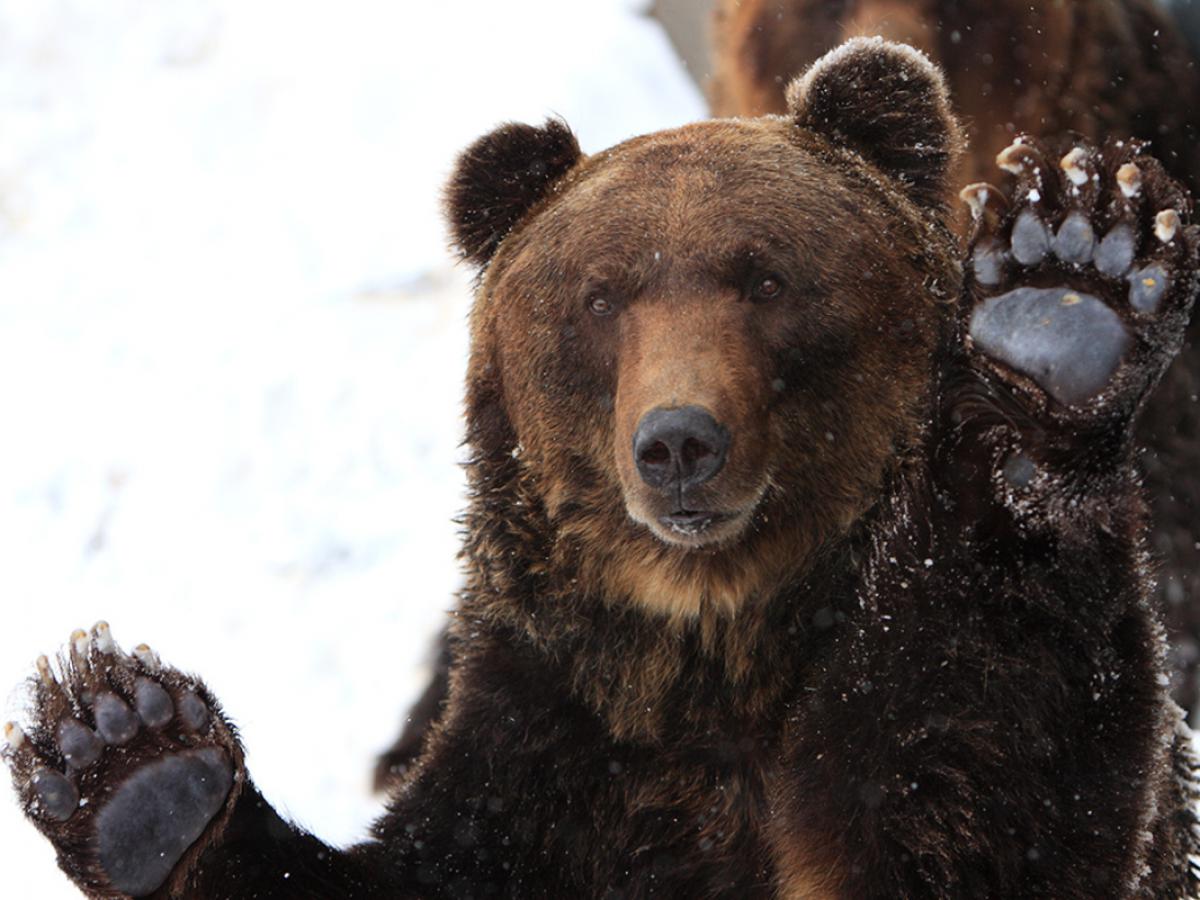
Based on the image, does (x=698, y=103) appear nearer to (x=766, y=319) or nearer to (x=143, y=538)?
(x=143, y=538)

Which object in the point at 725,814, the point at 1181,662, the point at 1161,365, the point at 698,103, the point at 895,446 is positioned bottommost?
the point at 1181,662

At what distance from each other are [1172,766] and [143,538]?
194 inches

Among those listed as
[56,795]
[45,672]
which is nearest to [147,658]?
[45,672]

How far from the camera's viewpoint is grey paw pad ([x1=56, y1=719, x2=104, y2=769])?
313 centimetres

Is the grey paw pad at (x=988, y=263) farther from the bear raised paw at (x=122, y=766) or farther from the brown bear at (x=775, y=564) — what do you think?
A: the bear raised paw at (x=122, y=766)

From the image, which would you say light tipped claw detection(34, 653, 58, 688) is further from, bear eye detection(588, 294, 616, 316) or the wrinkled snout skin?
bear eye detection(588, 294, 616, 316)

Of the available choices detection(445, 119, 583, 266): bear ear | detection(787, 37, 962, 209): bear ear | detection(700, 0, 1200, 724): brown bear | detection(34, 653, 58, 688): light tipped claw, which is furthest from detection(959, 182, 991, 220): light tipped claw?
detection(700, 0, 1200, 724): brown bear

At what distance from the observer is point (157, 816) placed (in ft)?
10.2

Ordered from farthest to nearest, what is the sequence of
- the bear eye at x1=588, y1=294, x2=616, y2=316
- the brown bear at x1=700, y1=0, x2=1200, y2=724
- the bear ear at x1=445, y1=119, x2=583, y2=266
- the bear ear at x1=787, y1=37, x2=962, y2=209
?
the brown bear at x1=700, y1=0, x2=1200, y2=724 → the bear ear at x1=445, y1=119, x2=583, y2=266 → the bear ear at x1=787, y1=37, x2=962, y2=209 → the bear eye at x1=588, y1=294, x2=616, y2=316

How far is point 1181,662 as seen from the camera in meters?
5.95

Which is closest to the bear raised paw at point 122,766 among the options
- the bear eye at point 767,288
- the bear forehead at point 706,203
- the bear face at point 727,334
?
the bear face at point 727,334

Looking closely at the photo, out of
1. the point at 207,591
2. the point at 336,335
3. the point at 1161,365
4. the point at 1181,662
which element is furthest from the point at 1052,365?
the point at 336,335

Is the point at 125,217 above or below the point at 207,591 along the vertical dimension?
above

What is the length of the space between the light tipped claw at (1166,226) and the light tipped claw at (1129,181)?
Answer: 7cm
